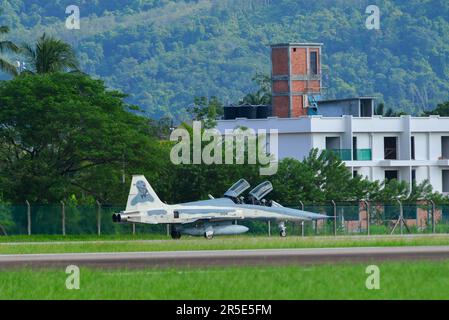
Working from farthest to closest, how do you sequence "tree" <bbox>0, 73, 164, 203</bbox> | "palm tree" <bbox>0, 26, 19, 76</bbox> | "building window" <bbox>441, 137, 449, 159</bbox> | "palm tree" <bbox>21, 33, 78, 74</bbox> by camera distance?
"building window" <bbox>441, 137, 449, 159</bbox> → "palm tree" <bbox>21, 33, 78, 74</bbox> → "palm tree" <bbox>0, 26, 19, 76</bbox> → "tree" <bbox>0, 73, 164, 203</bbox>

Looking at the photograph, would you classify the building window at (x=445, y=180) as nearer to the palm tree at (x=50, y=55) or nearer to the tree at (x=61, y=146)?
the palm tree at (x=50, y=55)

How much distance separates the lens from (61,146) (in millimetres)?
69625

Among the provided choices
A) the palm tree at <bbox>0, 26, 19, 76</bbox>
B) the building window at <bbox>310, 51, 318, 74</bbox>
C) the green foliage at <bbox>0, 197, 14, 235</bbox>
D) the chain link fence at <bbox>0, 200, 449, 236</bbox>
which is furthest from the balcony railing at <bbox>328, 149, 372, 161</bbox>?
the green foliage at <bbox>0, 197, 14, 235</bbox>

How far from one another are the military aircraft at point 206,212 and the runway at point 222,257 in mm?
15310

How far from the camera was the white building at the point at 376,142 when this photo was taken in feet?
311

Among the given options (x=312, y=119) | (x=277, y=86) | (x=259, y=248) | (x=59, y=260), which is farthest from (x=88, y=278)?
(x=277, y=86)

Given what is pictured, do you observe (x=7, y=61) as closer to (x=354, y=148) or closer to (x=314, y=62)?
(x=354, y=148)

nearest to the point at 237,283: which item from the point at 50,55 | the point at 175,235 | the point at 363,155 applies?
the point at 175,235

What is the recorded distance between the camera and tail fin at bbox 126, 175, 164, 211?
203 feet

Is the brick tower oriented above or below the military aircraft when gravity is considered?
above

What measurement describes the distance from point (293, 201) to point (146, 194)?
647 inches

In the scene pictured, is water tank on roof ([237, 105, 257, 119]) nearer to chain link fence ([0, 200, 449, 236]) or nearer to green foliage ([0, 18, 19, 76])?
green foliage ([0, 18, 19, 76])

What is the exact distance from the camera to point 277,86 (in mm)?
112688

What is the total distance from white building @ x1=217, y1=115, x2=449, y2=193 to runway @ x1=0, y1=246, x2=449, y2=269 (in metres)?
46.3
